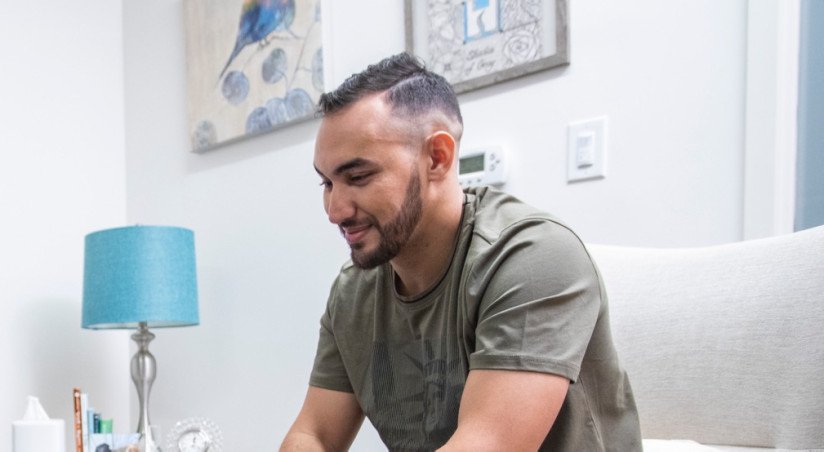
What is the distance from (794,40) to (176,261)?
5.25 ft

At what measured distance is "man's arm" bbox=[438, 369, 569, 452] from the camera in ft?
2.83

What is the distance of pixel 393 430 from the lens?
113cm

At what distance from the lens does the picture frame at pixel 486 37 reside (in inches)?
63.4

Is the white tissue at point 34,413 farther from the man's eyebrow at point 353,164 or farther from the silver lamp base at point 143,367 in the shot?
the man's eyebrow at point 353,164

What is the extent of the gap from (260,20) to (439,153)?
138cm

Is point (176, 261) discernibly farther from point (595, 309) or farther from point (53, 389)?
point (595, 309)

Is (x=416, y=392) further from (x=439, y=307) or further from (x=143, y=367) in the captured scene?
(x=143, y=367)

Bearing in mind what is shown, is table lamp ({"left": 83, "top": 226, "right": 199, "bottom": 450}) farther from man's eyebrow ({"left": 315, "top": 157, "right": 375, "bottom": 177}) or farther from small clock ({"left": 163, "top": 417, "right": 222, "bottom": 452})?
man's eyebrow ({"left": 315, "top": 157, "right": 375, "bottom": 177})

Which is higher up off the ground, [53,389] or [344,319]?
[344,319]

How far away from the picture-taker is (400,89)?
109 centimetres

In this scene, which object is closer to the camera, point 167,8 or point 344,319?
point 344,319

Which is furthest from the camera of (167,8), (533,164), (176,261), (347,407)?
(167,8)

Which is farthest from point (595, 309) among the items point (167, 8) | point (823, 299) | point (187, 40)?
point (167, 8)

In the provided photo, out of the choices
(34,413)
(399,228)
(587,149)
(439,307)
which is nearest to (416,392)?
(439,307)
